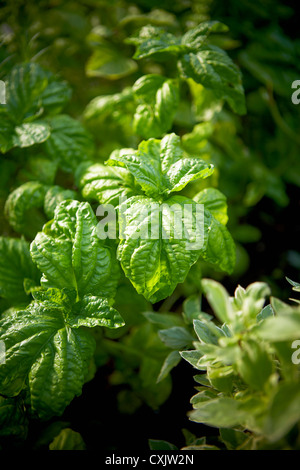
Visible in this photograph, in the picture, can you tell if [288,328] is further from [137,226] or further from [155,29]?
[155,29]

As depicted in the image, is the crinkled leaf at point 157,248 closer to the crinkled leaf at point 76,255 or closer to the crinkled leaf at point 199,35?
the crinkled leaf at point 76,255

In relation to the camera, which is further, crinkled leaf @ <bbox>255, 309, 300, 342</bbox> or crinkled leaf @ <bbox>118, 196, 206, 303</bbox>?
crinkled leaf @ <bbox>118, 196, 206, 303</bbox>

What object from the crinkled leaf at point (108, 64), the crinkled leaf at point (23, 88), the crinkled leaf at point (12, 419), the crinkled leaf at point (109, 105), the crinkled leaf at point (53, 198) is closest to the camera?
the crinkled leaf at point (12, 419)

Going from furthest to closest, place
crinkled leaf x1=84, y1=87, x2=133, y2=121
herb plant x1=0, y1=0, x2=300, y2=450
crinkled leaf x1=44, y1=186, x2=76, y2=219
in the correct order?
1. crinkled leaf x1=84, y1=87, x2=133, y2=121
2. crinkled leaf x1=44, y1=186, x2=76, y2=219
3. herb plant x1=0, y1=0, x2=300, y2=450

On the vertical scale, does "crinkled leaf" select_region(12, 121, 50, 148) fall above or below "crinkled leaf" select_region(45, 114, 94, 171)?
above

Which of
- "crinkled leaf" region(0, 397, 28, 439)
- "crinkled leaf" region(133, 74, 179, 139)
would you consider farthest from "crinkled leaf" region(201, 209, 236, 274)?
"crinkled leaf" region(0, 397, 28, 439)

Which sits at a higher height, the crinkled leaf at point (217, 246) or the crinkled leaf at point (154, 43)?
the crinkled leaf at point (154, 43)

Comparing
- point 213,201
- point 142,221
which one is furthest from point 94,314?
point 213,201

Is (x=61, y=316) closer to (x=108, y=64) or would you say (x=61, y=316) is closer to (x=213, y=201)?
(x=213, y=201)

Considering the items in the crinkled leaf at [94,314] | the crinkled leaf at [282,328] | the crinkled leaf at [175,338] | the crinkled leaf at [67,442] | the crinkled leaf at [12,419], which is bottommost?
the crinkled leaf at [67,442]

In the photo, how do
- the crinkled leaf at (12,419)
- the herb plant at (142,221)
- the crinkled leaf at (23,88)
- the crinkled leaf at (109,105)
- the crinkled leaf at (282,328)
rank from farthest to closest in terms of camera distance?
the crinkled leaf at (109,105) < the crinkled leaf at (23,88) < the crinkled leaf at (12,419) < the herb plant at (142,221) < the crinkled leaf at (282,328)

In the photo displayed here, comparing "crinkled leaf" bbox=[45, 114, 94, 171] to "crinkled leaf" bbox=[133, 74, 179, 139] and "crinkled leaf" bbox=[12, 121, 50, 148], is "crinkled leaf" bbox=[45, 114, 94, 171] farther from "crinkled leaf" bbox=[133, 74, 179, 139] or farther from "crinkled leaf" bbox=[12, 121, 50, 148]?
"crinkled leaf" bbox=[133, 74, 179, 139]

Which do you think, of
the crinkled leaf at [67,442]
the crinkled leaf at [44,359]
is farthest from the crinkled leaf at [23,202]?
the crinkled leaf at [67,442]
